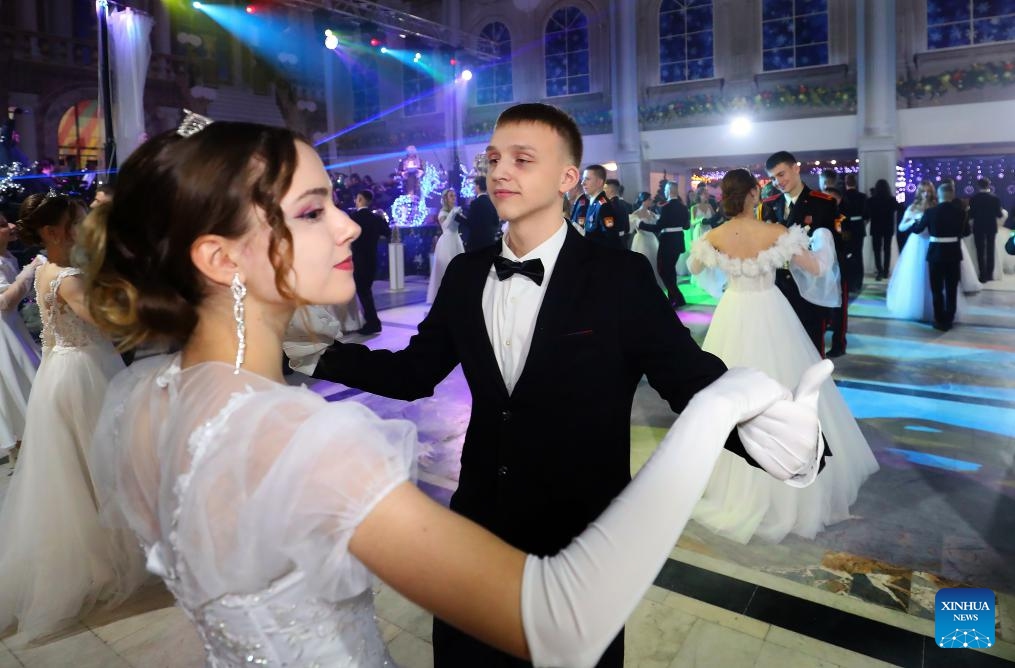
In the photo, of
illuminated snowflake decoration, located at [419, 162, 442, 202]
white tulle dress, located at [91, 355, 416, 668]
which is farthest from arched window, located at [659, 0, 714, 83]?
white tulle dress, located at [91, 355, 416, 668]

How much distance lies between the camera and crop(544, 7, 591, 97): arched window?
14.4 metres

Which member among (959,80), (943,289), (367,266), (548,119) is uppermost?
(959,80)

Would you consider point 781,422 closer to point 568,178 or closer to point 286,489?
point 286,489

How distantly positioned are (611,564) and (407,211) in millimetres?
14078

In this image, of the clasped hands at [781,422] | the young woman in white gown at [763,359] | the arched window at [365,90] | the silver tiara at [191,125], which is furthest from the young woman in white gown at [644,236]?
the arched window at [365,90]

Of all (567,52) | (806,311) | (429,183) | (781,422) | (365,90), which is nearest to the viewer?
(781,422)

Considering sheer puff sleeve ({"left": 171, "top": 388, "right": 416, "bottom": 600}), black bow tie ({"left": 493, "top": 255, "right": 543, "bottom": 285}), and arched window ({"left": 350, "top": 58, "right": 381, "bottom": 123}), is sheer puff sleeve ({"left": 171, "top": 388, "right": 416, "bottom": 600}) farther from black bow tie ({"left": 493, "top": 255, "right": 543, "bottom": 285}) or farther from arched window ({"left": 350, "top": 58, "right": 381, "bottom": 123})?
arched window ({"left": 350, "top": 58, "right": 381, "bottom": 123})

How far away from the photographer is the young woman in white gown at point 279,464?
789mm

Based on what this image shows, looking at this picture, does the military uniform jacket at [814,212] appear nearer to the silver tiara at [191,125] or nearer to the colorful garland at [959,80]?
the silver tiara at [191,125]

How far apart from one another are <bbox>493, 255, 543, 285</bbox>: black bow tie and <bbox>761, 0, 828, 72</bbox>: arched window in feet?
40.8

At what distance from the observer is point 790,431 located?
116 centimetres

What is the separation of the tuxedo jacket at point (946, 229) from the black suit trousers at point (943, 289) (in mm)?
82

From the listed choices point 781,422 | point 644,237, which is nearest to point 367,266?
point 644,237

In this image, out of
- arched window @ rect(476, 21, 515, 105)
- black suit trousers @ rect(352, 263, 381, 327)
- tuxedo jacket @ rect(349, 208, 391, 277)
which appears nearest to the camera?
black suit trousers @ rect(352, 263, 381, 327)
